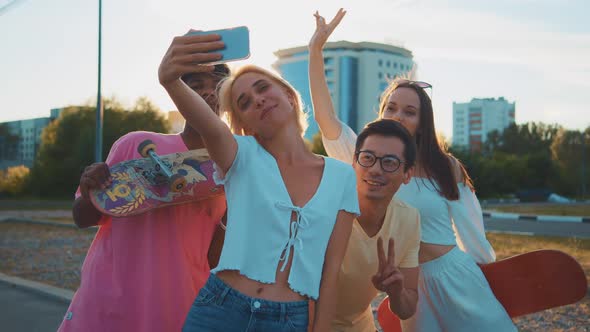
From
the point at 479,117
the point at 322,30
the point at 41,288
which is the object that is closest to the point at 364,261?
the point at 322,30

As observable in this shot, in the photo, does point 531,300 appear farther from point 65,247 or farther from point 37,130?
point 37,130

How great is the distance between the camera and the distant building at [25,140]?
85.6m

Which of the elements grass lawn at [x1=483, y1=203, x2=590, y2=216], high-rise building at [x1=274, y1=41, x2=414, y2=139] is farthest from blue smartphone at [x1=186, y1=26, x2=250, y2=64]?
high-rise building at [x1=274, y1=41, x2=414, y2=139]

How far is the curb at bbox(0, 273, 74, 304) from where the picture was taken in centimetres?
773

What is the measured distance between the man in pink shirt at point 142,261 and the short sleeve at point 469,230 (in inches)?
47.2

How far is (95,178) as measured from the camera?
2447 millimetres

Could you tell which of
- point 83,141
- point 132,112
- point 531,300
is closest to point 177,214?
point 531,300

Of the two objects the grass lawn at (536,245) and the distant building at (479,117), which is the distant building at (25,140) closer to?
the grass lawn at (536,245)

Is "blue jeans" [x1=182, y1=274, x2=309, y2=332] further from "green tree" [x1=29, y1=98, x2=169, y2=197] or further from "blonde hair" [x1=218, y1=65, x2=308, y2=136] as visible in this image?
"green tree" [x1=29, y1=98, x2=169, y2=197]

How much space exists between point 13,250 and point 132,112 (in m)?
40.0

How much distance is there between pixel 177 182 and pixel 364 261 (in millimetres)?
804

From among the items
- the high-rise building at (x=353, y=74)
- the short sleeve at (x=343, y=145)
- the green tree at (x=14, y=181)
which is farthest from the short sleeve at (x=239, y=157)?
the high-rise building at (x=353, y=74)

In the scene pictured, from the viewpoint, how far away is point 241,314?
1.86 m

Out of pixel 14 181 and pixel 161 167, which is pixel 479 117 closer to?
pixel 14 181
